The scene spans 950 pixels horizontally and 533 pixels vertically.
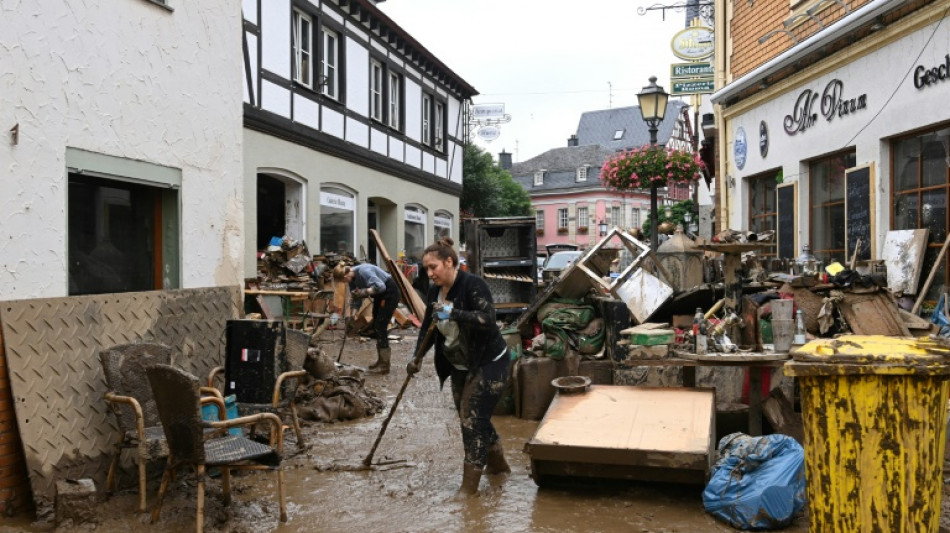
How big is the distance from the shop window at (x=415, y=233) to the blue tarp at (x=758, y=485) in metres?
15.8

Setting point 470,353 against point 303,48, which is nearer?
point 470,353

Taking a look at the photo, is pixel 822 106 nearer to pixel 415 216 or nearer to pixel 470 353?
pixel 470 353

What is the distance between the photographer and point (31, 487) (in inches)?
181

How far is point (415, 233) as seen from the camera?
21.2 m

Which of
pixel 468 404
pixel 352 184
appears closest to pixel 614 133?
pixel 352 184

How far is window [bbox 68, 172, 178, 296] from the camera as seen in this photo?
5.55 m

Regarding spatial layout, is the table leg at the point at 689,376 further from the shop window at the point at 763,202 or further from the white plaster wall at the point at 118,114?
the shop window at the point at 763,202

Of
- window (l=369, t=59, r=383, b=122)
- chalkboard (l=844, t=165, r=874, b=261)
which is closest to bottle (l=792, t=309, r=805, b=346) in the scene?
chalkboard (l=844, t=165, r=874, b=261)

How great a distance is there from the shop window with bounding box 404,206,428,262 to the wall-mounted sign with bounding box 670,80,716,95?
7261mm

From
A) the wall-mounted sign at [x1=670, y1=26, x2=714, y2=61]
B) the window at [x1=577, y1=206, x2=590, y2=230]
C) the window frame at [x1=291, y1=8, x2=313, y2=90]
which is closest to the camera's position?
the window frame at [x1=291, y1=8, x2=313, y2=90]

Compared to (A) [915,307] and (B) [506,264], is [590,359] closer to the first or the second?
(A) [915,307]

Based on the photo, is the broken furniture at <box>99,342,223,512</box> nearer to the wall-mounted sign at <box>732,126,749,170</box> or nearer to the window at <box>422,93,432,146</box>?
the wall-mounted sign at <box>732,126,749,170</box>

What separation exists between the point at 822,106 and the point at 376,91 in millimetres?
10592

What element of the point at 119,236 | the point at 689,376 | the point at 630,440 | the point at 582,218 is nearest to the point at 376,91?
the point at 119,236
